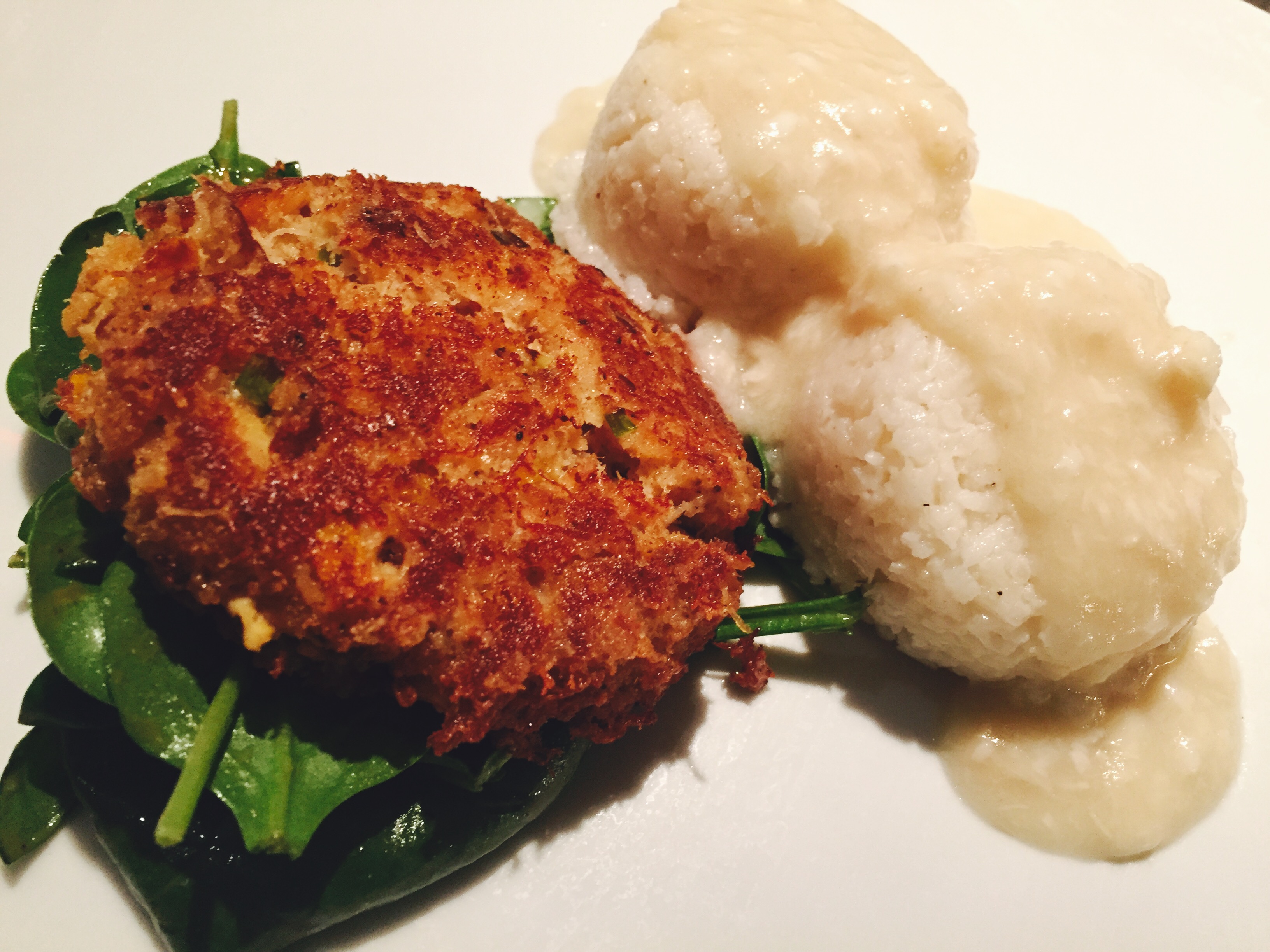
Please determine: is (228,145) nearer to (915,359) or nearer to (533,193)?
(533,193)

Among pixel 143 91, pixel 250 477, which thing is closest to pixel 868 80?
pixel 250 477

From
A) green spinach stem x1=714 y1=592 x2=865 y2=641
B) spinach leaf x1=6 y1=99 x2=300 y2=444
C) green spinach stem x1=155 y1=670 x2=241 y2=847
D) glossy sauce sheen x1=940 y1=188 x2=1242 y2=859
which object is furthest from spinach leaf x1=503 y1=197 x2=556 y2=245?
glossy sauce sheen x1=940 y1=188 x2=1242 y2=859

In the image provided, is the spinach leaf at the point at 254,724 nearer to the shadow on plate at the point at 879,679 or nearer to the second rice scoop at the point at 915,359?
the shadow on plate at the point at 879,679

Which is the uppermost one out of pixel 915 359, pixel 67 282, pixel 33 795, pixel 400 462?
pixel 915 359

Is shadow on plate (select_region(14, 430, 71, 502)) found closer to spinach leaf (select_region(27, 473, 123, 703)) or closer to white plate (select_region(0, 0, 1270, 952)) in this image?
white plate (select_region(0, 0, 1270, 952))

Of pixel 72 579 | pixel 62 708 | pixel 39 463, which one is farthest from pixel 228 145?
pixel 62 708

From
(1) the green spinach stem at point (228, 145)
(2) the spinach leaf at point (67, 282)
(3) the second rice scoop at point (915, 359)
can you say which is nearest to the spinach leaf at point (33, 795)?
(2) the spinach leaf at point (67, 282)
